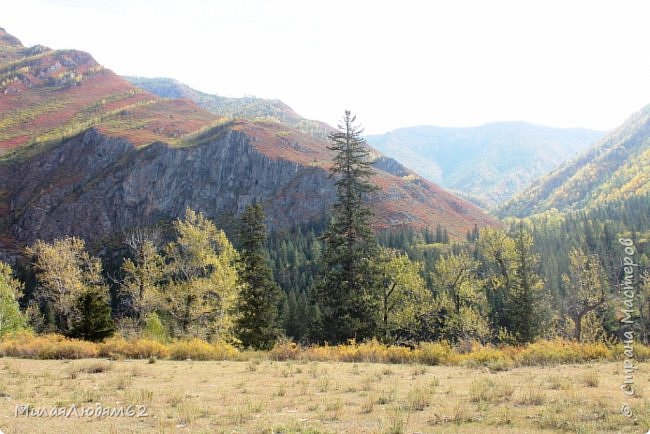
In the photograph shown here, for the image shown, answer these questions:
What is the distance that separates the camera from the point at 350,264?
100 ft

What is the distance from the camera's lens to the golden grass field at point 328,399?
9.20m

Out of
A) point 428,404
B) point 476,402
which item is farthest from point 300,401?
point 476,402

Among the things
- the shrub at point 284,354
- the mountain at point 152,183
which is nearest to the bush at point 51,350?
the shrub at point 284,354

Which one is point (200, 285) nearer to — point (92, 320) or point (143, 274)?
point (143, 274)

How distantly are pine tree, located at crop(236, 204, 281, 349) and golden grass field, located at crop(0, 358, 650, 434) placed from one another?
51.1ft

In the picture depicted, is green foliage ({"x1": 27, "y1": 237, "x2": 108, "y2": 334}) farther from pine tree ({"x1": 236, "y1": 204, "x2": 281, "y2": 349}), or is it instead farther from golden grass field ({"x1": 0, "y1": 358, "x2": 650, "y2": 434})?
golden grass field ({"x1": 0, "y1": 358, "x2": 650, "y2": 434})

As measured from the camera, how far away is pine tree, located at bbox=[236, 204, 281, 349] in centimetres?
3262

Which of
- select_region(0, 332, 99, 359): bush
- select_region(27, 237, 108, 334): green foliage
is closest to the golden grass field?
select_region(0, 332, 99, 359): bush

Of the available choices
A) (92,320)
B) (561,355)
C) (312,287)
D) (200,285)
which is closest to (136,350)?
(92,320)

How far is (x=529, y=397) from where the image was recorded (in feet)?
35.8

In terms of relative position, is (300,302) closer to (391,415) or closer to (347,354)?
(347,354)

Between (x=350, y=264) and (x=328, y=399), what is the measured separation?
1902 cm

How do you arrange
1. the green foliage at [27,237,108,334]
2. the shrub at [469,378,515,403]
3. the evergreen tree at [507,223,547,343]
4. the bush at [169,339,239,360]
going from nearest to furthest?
1. the shrub at [469,378,515,403]
2. the bush at [169,339,239,360]
3. the evergreen tree at [507,223,547,343]
4. the green foliage at [27,237,108,334]

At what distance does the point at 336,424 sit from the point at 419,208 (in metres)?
180
